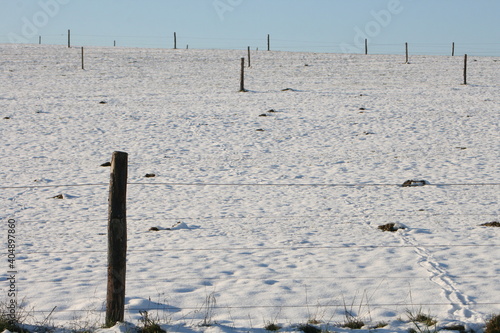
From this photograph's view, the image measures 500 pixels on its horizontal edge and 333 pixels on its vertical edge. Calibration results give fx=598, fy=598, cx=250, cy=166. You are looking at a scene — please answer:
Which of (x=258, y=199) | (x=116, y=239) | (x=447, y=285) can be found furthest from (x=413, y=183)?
(x=116, y=239)

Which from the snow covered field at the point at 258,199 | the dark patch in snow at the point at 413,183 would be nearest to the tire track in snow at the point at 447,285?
the snow covered field at the point at 258,199

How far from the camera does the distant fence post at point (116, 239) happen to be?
5121mm

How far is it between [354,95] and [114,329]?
78.0 ft

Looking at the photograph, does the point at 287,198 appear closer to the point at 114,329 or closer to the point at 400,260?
the point at 400,260

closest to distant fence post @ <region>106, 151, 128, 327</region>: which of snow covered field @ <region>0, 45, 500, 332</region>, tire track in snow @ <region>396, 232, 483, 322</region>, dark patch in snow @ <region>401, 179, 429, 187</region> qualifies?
snow covered field @ <region>0, 45, 500, 332</region>

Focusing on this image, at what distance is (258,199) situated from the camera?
11.9m

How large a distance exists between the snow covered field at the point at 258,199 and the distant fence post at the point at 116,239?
0.34 meters

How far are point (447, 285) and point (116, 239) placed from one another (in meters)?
3.67

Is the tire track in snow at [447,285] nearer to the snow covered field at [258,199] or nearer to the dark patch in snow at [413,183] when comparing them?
the snow covered field at [258,199]

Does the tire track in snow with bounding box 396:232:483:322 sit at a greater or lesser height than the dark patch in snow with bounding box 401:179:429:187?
lesser

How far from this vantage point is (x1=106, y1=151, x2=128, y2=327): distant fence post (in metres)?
5.12

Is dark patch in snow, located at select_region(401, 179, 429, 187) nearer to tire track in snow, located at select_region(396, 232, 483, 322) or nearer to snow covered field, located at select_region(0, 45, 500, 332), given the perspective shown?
snow covered field, located at select_region(0, 45, 500, 332)

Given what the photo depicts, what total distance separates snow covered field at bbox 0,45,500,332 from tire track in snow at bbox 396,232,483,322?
2 cm

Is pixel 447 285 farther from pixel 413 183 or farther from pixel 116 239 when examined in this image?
pixel 413 183
